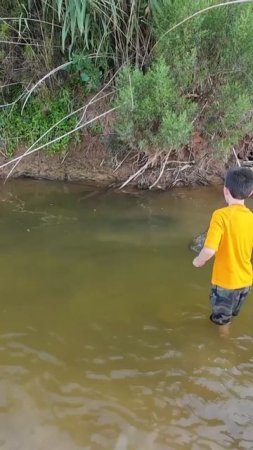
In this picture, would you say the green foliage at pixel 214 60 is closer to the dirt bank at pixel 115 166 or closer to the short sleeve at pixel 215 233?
the dirt bank at pixel 115 166

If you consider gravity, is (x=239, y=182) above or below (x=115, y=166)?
above

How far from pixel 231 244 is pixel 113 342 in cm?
94

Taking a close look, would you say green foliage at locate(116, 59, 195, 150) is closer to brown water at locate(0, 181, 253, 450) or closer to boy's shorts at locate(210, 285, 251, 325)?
brown water at locate(0, 181, 253, 450)

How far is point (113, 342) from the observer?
3113mm

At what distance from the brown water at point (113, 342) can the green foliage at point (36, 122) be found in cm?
129

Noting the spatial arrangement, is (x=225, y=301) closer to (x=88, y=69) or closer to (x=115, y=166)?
(x=115, y=166)

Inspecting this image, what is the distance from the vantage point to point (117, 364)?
2.93 meters

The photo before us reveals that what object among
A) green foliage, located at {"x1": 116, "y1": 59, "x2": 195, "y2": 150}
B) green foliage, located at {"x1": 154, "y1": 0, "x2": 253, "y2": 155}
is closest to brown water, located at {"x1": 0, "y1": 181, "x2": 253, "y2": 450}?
green foliage, located at {"x1": 116, "y1": 59, "x2": 195, "y2": 150}

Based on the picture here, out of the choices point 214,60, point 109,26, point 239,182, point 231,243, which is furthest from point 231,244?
point 109,26

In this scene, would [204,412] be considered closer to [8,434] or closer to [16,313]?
[8,434]

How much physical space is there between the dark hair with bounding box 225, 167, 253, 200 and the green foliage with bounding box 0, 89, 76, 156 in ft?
11.0

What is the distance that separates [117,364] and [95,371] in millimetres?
140

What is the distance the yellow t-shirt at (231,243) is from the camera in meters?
2.79

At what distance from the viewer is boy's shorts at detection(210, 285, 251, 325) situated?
2.97m
